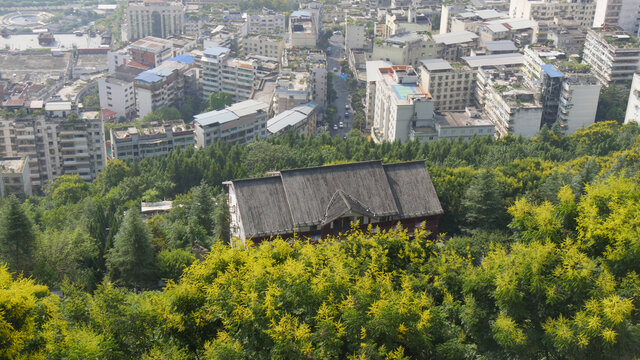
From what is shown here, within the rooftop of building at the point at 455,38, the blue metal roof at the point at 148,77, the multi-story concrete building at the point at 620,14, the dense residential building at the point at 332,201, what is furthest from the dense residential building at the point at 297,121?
the multi-story concrete building at the point at 620,14

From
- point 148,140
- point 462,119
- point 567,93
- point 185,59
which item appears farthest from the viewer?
point 185,59

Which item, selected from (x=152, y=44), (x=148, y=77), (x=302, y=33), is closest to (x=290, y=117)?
(x=148, y=77)

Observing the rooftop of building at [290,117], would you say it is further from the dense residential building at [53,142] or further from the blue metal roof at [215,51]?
the blue metal roof at [215,51]

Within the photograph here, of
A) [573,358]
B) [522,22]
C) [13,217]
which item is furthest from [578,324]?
[522,22]

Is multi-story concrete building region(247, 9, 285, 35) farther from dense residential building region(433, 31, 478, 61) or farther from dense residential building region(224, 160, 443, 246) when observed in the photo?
dense residential building region(224, 160, 443, 246)

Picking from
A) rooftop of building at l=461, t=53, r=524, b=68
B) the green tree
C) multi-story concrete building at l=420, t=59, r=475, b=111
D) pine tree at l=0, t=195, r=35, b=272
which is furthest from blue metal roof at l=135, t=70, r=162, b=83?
pine tree at l=0, t=195, r=35, b=272

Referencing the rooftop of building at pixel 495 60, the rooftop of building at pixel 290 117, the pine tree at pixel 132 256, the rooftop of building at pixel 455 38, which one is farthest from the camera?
the rooftop of building at pixel 455 38

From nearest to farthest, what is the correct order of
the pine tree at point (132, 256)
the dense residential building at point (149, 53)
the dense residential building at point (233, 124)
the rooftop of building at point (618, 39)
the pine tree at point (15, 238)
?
the pine tree at point (15, 238)
the pine tree at point (132, 256)
the dense residential building at point (233, 124)
the rooftop of building at point (618, 39)
the dense residential building at point (149, 53)

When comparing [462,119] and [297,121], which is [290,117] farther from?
[462,119]
